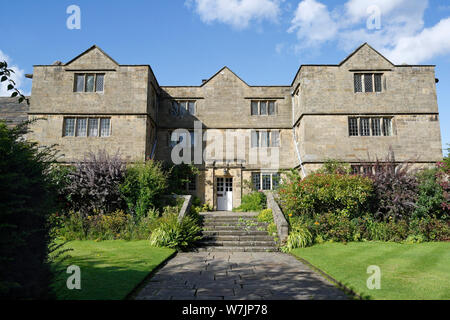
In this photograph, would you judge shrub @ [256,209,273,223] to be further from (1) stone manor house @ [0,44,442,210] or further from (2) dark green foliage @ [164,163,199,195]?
(2) dark green foliage @ [164,163,199,195]

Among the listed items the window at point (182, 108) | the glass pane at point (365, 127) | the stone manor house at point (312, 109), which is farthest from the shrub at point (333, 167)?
the window at point (182, 108)

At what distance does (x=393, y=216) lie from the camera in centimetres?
1235

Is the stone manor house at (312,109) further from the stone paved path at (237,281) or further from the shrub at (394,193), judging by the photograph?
the stone paved path at (237,281)

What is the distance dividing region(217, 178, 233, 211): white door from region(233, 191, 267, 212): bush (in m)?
1.05

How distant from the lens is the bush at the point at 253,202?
58.7 ft

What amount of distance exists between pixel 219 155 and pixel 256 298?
48.8 feet

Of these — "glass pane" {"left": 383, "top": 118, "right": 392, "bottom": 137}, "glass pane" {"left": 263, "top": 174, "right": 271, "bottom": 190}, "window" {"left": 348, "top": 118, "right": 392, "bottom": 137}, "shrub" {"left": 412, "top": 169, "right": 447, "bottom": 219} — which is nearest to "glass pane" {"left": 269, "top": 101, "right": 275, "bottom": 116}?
"glass pane" {"left": 263, "top": 174, "right": 271, "bottom": 190}

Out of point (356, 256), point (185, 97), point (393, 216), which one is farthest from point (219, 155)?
point (356, 256)

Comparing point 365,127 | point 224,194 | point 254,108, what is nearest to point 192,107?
point 254,108

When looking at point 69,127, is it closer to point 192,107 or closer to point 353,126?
point 192,107

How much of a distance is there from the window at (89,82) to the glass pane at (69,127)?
1936 millimetres

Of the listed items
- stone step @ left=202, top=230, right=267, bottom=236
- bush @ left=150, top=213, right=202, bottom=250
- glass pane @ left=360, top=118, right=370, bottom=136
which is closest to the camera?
bush @ left=150, top=213, right=202, bottom=250

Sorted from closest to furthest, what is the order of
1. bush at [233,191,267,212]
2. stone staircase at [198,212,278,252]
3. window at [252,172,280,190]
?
stone staircase at [198,212,278,252] < bush at [233,191,267,212] < window at [252,172,280,190]

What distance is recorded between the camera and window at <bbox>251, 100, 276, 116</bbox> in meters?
20.7
